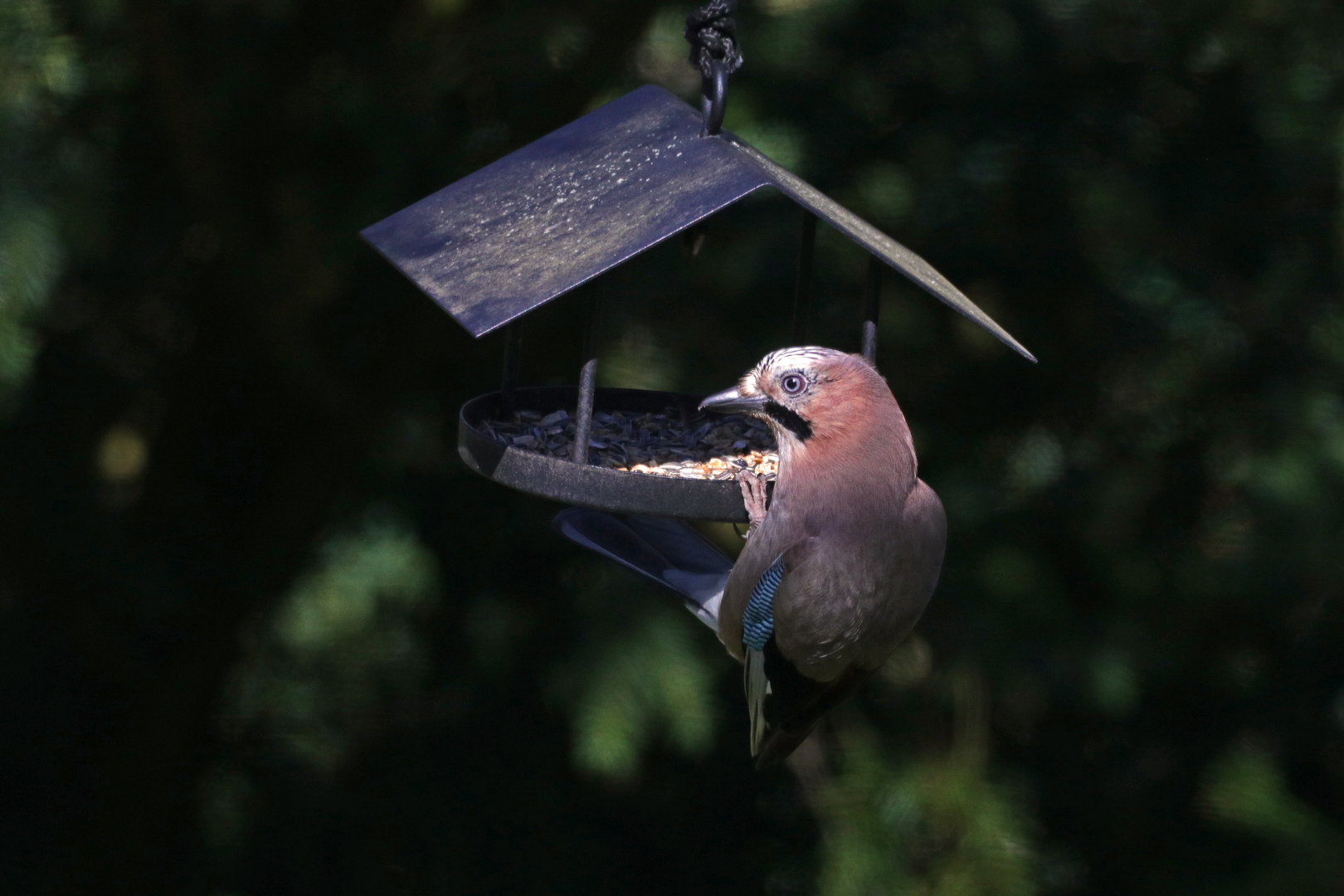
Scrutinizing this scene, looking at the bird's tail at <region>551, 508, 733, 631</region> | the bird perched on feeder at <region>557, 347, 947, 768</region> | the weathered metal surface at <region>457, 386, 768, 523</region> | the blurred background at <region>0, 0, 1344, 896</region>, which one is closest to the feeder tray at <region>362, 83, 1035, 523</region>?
the weathered metal surface at <region>457, 386, 768, 523</region>

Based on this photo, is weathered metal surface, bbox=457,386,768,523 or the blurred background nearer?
weathered metal surface, bbox=457,386,768,523

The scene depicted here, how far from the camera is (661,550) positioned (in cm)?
219

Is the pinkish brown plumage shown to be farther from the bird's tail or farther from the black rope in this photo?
the black rope

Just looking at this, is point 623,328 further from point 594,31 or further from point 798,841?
point 798,841

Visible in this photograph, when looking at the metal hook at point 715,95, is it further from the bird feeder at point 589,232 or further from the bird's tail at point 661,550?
the bird's tail at point 661,550

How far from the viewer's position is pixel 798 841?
3.86 m

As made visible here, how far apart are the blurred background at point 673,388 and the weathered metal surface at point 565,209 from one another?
105 cm

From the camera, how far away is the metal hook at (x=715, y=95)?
179cm

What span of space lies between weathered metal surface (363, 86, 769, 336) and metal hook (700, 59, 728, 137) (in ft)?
0.07

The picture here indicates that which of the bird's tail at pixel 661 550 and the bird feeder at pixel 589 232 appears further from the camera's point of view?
the bird's tail at pixel 661 550

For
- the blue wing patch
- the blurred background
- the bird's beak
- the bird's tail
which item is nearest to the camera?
the bird's beak

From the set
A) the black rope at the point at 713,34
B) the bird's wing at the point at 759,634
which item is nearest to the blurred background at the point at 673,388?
the bird's wing at the point at 759,634

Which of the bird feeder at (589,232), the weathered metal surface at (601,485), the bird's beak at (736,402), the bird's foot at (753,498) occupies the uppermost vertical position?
the bird feeder at (589,232)

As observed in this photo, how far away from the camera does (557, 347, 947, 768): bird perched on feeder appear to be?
179 centimetres
